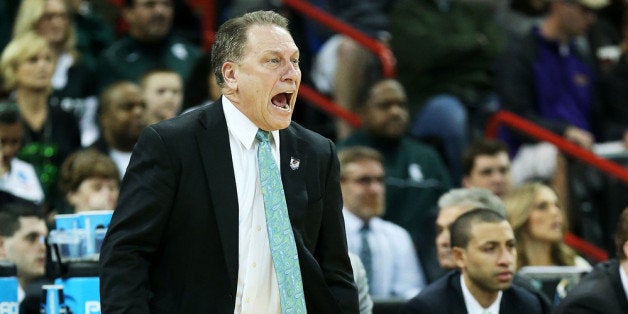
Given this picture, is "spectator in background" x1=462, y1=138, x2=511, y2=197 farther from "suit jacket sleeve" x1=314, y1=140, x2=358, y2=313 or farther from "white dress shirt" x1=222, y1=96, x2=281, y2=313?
"white dress shirt" x1=222, y1=96, x2=281, y2=313

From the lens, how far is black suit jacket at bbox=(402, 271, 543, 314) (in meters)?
6.34

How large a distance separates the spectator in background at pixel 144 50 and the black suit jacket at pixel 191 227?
5.05 meters

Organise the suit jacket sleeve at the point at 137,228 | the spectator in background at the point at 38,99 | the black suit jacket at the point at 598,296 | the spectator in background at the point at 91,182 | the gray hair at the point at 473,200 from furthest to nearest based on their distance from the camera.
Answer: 1. the spectator in background at the point at 38,99
2. the spectator in background at the point at 91,182
3. the gray hair at the point at 473,200
4. the black suit jacket at the point at 598,296
5. the suit jacket sleeve at the point at 137,228

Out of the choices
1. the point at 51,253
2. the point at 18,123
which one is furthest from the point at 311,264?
the point at 18,123

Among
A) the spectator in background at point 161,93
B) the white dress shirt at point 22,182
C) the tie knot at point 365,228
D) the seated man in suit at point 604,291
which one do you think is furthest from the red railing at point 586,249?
the white dress shirt at point 22,182

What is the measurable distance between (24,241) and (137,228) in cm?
274

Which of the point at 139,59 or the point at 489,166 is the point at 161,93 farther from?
the point at 489,166

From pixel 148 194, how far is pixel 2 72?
16.2 ft

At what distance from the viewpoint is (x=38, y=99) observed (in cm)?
867

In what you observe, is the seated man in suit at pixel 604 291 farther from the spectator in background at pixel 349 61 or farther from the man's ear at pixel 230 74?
the spectator in background at pixel 349 61

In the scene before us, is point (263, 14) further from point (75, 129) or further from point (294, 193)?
point (75, 129)

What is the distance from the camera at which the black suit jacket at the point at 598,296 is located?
18.8 ft

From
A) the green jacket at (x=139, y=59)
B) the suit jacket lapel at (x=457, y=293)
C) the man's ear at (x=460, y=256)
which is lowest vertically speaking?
the suit jacket lapel at (x=457, y=293)

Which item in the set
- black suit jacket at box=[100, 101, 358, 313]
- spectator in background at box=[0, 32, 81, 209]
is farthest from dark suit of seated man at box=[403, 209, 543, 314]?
spectator in background at box=[0, 32, 81, 209]
